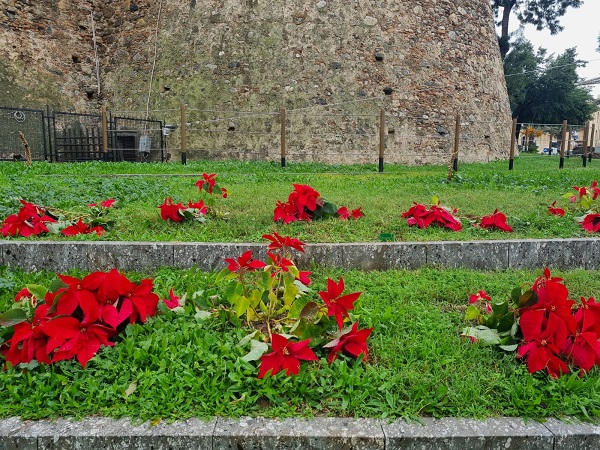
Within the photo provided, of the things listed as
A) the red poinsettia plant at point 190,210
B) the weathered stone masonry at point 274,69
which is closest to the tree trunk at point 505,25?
the weathered stone masonry at point 274,69

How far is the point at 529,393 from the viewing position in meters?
1.72

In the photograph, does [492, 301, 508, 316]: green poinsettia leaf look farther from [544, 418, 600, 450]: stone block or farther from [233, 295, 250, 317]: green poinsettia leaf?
[233, 295, 250, 317]: green poinsettia leaf

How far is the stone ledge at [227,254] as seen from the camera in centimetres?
323

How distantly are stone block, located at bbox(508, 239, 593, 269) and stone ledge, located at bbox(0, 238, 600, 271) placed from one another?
0.6 inches

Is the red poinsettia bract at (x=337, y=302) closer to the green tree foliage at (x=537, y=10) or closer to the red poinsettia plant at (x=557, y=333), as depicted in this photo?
the red poinsettia plant at (x=557, y=333)

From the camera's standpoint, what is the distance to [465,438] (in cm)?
153

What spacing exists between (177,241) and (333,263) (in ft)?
3.71

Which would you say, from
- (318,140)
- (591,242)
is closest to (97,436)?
(591,242)

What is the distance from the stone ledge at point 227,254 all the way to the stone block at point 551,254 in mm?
15

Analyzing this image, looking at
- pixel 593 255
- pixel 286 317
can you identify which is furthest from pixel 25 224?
pixel 593 255

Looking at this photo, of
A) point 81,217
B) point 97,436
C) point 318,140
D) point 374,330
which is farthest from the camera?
point 318,140

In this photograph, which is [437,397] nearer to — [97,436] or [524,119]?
[97,436]

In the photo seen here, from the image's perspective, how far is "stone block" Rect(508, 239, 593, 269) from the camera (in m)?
3.42

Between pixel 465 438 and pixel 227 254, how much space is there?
206 cm
